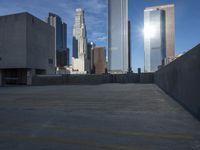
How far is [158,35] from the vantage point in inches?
7072

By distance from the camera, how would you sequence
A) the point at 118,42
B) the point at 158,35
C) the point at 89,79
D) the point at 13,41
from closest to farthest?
the point at 89,79 < the point at 13,41 < the point at 118,42 < the point at 158,35

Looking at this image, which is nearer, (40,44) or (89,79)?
(89,79)

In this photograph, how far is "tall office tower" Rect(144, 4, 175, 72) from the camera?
16688cm

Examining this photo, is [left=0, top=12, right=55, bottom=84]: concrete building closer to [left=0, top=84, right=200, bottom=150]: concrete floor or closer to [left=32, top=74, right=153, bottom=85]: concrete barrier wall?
[left=32, top=74, right=153, bottom=85]: concrete barrier wall

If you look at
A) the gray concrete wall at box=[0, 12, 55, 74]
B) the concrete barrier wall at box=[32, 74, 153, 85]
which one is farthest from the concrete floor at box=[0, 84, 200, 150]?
the gray concrete wall at box=[0, 12, 55, 74]

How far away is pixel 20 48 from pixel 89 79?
18453mm

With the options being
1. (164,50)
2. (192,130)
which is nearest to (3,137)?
(192,130)

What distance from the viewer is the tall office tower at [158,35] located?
167 m

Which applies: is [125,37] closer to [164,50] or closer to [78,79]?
[164,50]

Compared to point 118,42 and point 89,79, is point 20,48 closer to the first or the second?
point 89,79

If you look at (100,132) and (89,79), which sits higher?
(89,79)

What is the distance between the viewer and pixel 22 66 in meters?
48.8

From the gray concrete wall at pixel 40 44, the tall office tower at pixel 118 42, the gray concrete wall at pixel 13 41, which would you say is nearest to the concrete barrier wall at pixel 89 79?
the gray concrete wall at pixel 13 41

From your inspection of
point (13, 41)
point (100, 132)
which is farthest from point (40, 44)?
point (100, 132)
